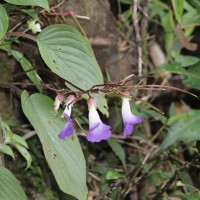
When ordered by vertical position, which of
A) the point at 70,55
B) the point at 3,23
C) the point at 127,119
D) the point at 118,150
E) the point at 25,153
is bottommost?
the point at 118,150

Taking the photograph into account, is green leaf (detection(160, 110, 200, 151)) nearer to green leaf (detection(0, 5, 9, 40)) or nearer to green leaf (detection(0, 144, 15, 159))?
green leaf (detection(0, 144, 15, 159))

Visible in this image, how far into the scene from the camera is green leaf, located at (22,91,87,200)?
1.41 m

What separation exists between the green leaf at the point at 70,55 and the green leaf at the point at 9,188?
38 cm

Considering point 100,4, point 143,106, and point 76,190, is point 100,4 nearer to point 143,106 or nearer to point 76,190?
point 143,106

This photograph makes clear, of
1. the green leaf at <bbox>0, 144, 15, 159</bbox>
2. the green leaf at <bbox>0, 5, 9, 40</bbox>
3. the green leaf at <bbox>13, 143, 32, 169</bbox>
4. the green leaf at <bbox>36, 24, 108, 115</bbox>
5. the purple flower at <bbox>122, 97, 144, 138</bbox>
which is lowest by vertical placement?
the green leaf at <bbox>13, 143, 32, 169</bbox>

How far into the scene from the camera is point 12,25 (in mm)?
1854

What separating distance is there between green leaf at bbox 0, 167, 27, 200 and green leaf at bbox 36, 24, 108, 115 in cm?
38

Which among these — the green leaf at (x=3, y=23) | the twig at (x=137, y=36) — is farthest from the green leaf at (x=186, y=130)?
the twig at (x=137, y=36)

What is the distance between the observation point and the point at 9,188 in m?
1.42

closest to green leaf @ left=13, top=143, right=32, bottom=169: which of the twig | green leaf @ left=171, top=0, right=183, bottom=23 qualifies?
the twig

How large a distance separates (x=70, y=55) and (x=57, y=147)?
13.4 inches

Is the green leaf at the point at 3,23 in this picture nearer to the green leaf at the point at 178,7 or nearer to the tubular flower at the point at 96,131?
the tubular flower at the point at 96,131

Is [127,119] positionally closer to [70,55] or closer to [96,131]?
[96,131]

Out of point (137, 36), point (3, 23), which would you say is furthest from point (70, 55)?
point (137, 36)
